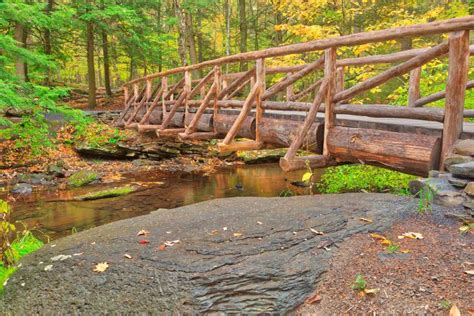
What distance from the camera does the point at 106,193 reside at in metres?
9.91

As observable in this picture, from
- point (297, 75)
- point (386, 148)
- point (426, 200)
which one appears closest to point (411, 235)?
point (426, 200)

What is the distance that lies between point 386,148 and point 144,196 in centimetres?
693

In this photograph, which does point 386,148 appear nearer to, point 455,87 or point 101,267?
point 455,87

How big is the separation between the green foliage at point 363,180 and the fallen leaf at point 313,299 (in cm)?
673

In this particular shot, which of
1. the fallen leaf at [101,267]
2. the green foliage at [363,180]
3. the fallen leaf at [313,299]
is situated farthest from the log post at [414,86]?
the fallen leaf at [101,267]

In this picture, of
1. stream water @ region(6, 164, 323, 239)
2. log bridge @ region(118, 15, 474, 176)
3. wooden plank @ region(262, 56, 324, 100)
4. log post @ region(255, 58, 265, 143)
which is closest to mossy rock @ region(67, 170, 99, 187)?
stream water @ region(6, 164, 323, 239)

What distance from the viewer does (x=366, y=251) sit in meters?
3.18

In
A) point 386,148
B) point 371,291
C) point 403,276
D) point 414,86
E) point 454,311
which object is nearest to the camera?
point 454,311

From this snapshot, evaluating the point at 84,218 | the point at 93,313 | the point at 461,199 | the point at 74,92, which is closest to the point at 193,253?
the point at 93,313

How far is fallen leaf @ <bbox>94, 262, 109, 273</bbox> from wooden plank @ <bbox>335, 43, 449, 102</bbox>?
3.52 m

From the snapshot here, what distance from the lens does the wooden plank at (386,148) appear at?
4148 mm

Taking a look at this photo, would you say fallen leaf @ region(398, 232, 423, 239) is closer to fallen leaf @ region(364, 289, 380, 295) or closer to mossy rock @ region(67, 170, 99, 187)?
fallen leaf @ region(364, 289, 380, 295)

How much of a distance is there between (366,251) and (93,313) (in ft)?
7.42

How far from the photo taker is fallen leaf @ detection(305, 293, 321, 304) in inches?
110
